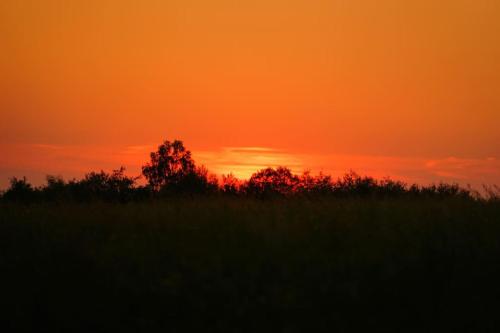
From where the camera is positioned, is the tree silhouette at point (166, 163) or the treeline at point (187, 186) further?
the tree silhouette at point (166, 163)

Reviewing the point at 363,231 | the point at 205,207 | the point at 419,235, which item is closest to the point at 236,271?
the point at 363,231

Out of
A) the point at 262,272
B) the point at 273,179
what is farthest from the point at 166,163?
the point at 262,272

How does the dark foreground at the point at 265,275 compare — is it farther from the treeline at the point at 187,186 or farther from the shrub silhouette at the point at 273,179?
the shrub silhouette at the point at 273,179

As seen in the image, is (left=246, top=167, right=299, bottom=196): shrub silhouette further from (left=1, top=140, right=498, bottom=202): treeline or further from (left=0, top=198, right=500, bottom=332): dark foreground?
(left=0, top=198, right=500, bottom=332): dark foreground

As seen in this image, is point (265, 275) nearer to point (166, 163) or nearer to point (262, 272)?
point (262, 272)

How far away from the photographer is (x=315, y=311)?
33.3ft

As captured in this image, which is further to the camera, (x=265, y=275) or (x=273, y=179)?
(x=273, y=179)

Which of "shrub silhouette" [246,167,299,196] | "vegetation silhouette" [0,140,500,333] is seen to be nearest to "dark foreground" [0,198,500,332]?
"vegetation silhouette" [0,140,500,333]

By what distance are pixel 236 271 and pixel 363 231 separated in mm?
3118

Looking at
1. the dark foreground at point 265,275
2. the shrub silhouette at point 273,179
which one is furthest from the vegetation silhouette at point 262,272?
the shrub silhouette at point 273,179

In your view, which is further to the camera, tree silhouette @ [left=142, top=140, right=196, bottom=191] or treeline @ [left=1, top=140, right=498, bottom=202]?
tree silhouette @ [left=142, top=140, right=196, bottom=191]

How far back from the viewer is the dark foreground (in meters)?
10.2

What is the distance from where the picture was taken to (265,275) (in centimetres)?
1102

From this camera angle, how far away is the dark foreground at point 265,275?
10.2m
